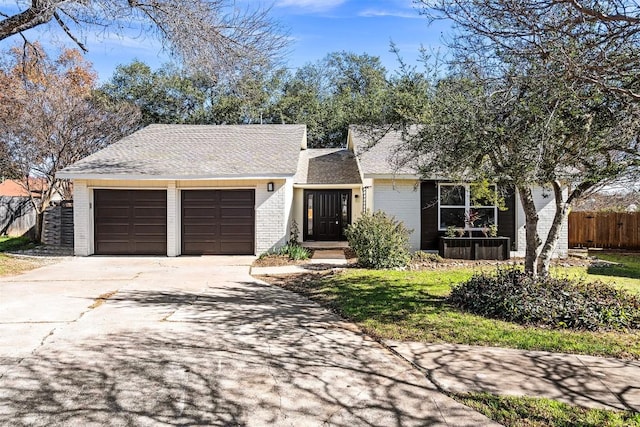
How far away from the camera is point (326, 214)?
17828mm

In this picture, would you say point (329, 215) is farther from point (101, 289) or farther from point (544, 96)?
point (544, 96)

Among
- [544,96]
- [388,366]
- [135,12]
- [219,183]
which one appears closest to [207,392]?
[388,366]

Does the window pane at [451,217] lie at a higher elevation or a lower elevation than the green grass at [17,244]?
higher

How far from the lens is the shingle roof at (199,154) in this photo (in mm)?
13883

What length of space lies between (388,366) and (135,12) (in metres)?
9.67

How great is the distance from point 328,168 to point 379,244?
776 cm

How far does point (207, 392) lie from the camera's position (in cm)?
403

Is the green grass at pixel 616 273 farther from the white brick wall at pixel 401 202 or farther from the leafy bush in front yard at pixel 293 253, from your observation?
the leafy bush in front yard at pixel 293 253

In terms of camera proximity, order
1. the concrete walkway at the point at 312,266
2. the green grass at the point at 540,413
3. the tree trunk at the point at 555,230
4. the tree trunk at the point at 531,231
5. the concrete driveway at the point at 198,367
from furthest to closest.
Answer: the concrete walkway at the point at 312,266, the tree trunk at the point at 531,231, the tree trunk at the point at 555,230, the concrete driveway at the point at 198,367, the green grass at the point at 540,413

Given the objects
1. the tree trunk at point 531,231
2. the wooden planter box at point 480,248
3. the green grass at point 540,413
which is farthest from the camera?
the wooden planter box at point 480,248

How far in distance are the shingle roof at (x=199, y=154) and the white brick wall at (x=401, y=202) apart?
2765mm

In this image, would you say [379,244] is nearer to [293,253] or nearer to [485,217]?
[293,253]

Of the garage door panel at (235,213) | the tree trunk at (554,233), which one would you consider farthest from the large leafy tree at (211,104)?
the tree trunk at (554,233)

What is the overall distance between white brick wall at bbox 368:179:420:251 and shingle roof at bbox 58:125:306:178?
→ 2.76m
